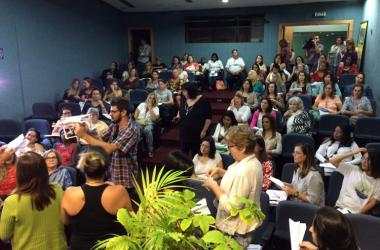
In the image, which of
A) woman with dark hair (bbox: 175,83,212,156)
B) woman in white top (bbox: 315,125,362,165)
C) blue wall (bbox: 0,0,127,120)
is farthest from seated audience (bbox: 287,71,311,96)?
blue wall (bbox: 0,0,127,120)

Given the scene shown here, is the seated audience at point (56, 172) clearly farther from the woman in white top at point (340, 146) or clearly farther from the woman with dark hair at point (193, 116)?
the woman in white top at point (340, 146)

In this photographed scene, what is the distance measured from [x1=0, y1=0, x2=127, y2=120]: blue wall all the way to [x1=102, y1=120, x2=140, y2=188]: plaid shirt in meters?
4.17

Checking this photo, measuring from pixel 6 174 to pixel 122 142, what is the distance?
4.51ft

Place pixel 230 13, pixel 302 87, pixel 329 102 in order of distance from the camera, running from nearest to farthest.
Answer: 1. pixel 329 102
2. pixel 302 87
3. pixel 230 13

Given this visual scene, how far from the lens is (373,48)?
23.7 ft

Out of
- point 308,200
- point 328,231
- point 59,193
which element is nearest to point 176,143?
point 308,200

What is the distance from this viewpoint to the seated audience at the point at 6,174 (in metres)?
3.38

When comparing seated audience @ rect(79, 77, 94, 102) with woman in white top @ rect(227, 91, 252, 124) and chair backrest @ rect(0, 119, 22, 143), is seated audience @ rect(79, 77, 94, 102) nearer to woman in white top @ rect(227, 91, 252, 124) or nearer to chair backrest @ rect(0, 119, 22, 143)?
chair backrest @ rect(0, 119, 22, 143)

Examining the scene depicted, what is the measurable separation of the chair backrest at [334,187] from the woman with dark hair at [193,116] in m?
1.53

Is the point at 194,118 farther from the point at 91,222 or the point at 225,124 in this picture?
the point at 91,222

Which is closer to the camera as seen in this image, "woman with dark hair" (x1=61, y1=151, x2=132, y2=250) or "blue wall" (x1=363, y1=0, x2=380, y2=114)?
"woman with dark hair" (x1=61, y1=151, x2=132, y2=250)

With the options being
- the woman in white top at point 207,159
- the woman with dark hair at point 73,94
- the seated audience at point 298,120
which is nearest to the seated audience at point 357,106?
the seated audience at point 298,120

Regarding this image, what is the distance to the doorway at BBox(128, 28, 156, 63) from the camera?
11.5m

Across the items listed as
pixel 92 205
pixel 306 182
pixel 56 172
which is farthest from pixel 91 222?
pixel 306 182
